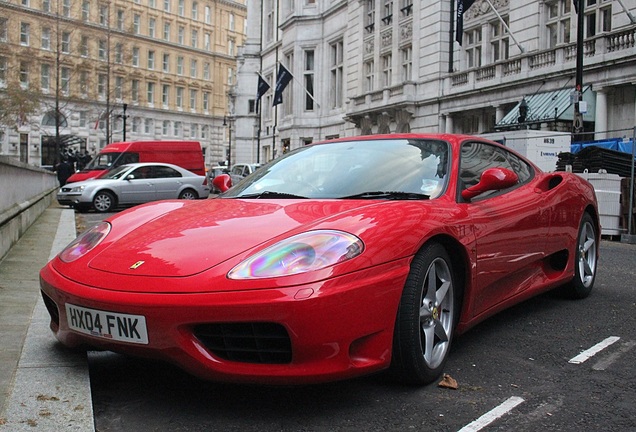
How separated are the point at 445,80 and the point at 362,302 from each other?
2762 cm

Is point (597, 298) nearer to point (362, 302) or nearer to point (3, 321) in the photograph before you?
point (362, 302)

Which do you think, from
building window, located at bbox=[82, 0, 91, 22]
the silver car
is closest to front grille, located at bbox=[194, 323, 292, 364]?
the silver car

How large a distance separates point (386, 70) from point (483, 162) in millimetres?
31637

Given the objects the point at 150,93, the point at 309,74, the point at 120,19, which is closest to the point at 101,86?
the point at 120,19

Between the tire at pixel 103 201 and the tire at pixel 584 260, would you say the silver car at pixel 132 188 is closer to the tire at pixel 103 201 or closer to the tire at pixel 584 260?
the tire at pixel 103 201

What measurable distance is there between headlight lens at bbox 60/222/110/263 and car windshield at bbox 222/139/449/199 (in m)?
0.87

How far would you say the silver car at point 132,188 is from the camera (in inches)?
710

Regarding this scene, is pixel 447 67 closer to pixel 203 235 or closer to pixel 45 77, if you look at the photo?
pixel 203 235

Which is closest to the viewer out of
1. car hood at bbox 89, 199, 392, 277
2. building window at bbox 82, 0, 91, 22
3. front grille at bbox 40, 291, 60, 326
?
car hood at bbox 89, 199, 392, 277

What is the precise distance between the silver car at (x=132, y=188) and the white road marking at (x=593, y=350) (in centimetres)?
1605

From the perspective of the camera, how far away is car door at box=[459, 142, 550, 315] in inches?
145

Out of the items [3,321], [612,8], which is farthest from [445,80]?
[3,321]

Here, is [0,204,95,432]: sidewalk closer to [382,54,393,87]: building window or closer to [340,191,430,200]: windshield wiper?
[340,191,430,200]: windshield wiper

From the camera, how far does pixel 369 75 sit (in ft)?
120
